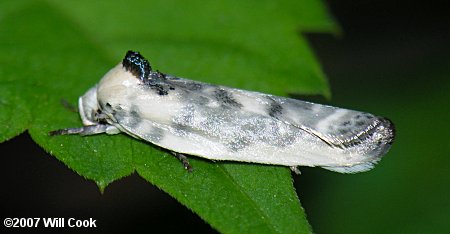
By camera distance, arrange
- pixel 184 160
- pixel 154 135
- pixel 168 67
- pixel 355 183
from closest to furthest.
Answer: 1. pixel 184 160
2. pixel 154 135
3. pixel 168 67
4. pixel 355 183

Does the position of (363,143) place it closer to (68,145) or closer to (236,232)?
(236,232)

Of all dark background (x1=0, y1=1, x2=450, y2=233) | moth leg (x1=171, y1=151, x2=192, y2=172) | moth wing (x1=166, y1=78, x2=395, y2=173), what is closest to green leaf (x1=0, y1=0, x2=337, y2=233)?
moth leg (x1=171, y1=151, x2=192, y2=172)

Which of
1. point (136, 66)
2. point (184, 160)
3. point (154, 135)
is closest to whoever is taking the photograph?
point (184, 160)

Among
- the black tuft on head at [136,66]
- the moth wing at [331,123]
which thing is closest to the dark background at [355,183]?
the moth wing at [331,123]

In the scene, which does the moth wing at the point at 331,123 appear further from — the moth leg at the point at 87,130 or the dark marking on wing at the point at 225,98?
the moth leg at the point at 87,130

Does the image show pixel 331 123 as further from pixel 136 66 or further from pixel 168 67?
pixel 168 67

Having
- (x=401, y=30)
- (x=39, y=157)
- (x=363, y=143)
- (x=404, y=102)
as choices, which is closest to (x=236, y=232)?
(x=363, y=143)

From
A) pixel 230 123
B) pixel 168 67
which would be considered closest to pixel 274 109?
pixel 230 123
